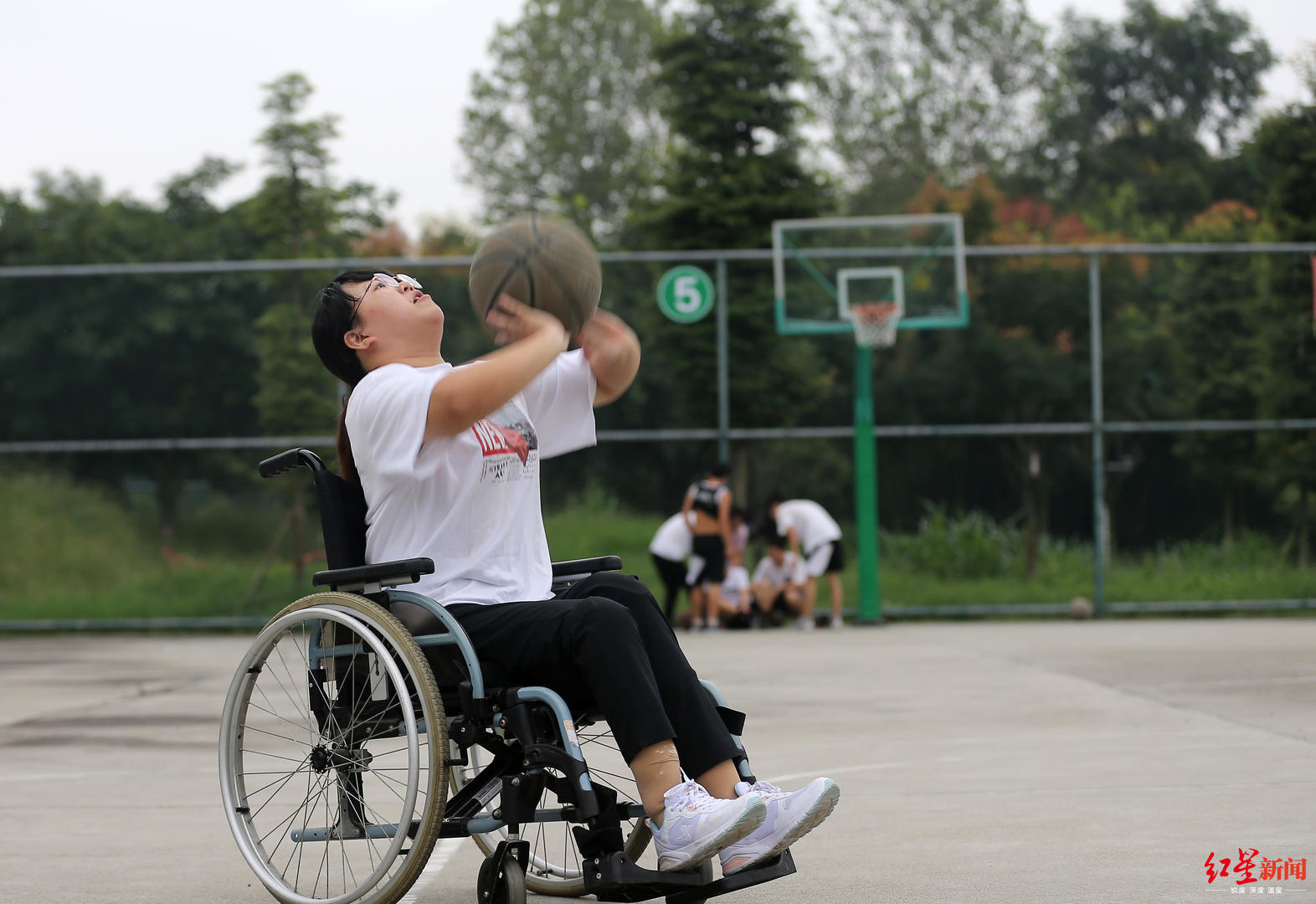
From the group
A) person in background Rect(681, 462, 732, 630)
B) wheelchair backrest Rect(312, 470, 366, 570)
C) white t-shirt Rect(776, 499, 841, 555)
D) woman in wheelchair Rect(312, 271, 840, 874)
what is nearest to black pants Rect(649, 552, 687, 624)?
person in background Rect(681, 462, 732, 630)

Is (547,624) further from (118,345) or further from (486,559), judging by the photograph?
(118,345)

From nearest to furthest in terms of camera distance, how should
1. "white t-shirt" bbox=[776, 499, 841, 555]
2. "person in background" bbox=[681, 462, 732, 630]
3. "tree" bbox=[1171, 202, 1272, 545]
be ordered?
"person in background" bbox=[681, 462, 732, 630]
"white t-shirt" bbox=[776, 499, 841, 555]
"tree" bbox=[1171, 202, 1272, 545]

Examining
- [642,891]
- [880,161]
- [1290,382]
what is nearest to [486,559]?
[642,891]

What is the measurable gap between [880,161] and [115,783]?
3606cm

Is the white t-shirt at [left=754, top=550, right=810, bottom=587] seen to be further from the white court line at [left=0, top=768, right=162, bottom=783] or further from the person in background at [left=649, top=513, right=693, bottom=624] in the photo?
the white court line at [left=0, top=768, right=162, bottom=783]

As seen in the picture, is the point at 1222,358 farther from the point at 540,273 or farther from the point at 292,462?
the point at 292,462

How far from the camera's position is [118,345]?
41.8 feet

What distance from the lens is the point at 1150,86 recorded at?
43719 millimetres

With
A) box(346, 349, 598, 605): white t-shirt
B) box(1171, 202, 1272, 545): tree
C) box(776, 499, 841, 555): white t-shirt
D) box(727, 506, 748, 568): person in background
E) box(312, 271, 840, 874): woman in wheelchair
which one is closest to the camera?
box(312, 271, 840, 874): woman in wheelchair

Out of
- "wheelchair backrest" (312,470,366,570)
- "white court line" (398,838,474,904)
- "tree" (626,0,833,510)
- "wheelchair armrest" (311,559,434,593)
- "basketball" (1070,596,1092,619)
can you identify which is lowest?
"basketball" (1070,596,1092,619)

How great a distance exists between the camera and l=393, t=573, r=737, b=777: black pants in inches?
123

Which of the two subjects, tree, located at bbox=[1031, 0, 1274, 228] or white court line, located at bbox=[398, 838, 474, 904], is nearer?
white court line, located at bbox=[398, 838, 474, 904]

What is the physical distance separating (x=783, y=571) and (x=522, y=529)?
9.65 metres

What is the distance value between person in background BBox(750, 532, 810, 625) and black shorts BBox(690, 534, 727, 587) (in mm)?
526
